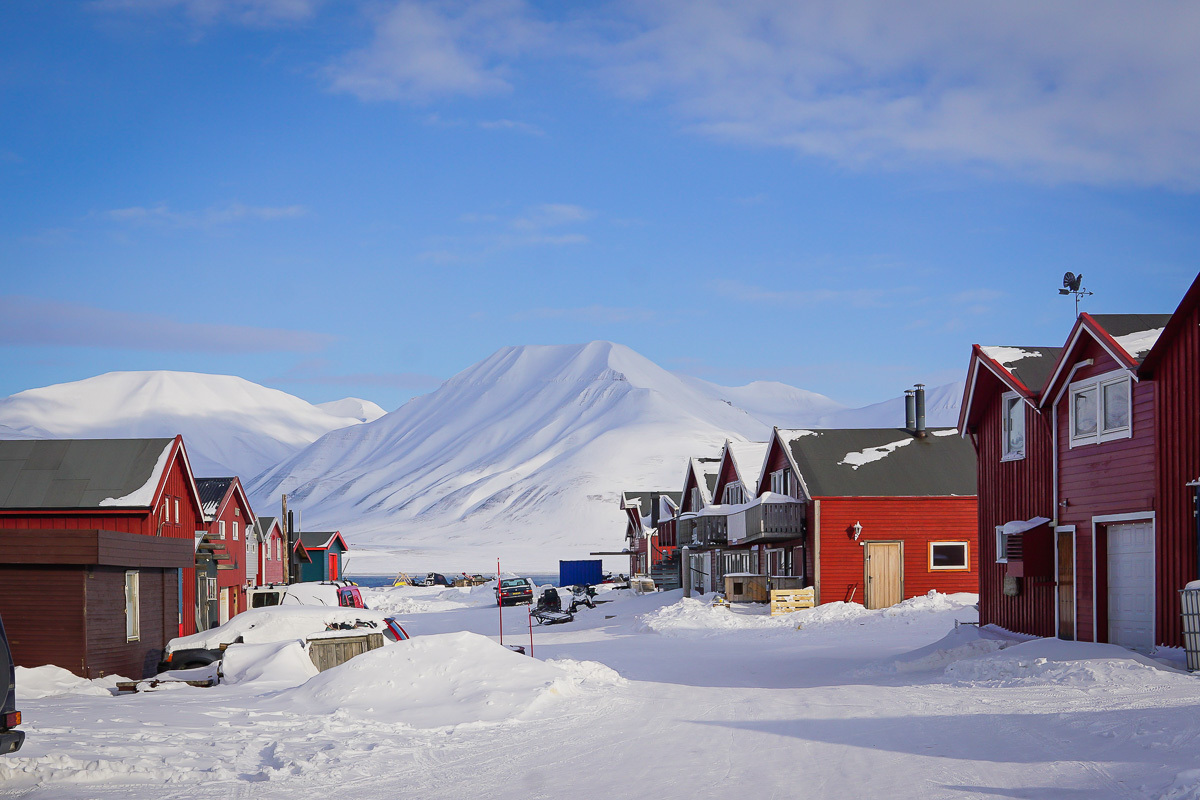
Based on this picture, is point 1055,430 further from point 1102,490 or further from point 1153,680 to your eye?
point 1153,680

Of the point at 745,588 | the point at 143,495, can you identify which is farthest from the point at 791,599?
the point at 143,495

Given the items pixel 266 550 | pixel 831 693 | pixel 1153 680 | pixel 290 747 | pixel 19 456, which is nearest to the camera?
pixel 290 747

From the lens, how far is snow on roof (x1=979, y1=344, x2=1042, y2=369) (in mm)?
26047

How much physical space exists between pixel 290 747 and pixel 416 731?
1986mm

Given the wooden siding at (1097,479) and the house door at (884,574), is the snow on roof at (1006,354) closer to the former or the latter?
the wooden siding at (1097,479)

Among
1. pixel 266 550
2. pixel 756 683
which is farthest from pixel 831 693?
pixel 266 550

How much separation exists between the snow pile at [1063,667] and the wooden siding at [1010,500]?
2.82 m

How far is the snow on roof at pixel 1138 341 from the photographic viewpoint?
20516 mm

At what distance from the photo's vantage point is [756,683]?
21984 mm

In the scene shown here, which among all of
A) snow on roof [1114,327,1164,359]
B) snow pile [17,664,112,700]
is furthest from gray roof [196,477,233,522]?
snow on roof [1114,327,1164,359]

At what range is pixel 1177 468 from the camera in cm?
1912

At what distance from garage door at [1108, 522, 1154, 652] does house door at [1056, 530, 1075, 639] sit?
1233 millimetres

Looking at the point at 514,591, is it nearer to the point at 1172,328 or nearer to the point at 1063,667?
the point at 1063,667

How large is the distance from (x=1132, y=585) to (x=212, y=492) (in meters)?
40.3
